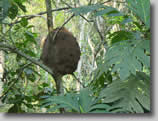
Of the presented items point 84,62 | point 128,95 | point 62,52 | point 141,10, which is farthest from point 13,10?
point 128,95

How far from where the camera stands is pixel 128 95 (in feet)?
3.19

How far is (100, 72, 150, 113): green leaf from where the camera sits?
0.96 meters

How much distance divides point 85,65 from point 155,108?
3.02 feet

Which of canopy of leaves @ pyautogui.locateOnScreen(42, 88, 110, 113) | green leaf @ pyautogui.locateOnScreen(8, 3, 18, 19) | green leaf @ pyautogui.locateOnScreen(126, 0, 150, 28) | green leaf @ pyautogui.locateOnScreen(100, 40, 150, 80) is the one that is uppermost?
green leaf @ pyautogui.locateOnScreen(8, 3, 18, 19)

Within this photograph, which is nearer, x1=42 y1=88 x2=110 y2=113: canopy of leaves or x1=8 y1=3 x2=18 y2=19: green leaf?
x1=42 y1=88 x2=110 y2=113: canopy of leaves

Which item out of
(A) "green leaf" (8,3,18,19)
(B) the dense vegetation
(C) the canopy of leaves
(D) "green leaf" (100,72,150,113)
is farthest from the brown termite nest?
(D) "green leaf" (100,72,150,113)

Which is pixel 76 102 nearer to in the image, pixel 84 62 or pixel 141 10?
pixel 141 10

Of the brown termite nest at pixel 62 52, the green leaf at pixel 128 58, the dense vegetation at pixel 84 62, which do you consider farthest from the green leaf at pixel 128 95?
the brown termite nest at pixel 62 52

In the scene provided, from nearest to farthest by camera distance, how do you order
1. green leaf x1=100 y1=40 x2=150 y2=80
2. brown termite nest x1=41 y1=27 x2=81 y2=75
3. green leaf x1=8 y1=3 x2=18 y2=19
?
green leaf x1=100 y1=40 x2=150 y2=80 < green leaf x1=8 y1=3 x2=18 y2=19 < brown termite nest x1=41 y1=27 x2=81 y2=75

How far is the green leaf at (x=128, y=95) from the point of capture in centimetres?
96

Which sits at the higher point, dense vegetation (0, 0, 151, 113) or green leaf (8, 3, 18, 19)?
green leaf (8, 3, 18, 19)

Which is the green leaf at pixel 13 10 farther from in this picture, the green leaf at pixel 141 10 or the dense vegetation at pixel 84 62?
the green leaf at pixel 141 10

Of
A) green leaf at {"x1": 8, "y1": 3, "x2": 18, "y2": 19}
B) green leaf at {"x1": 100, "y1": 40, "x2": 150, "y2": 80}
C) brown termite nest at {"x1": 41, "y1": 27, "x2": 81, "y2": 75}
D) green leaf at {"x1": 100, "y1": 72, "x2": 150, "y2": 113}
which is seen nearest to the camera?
green leaf at {"x1": 100, "y1": 40, "x2": 150, "y2": 80}

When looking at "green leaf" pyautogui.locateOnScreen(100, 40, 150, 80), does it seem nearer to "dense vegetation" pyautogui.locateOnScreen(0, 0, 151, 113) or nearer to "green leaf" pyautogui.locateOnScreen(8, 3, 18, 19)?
"dense vegetation" pyautogui.locateOnScreen(0, 0, 151, 113)
